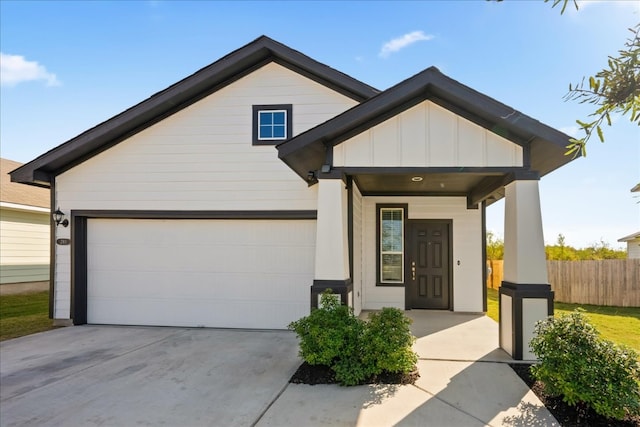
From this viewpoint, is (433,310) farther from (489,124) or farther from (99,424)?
(99,424)

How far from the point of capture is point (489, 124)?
5.74 meters

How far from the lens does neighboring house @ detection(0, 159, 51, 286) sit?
40.0 feet

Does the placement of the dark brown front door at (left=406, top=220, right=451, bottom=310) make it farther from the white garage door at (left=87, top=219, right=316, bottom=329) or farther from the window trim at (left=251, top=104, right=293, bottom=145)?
the window trim at (left=251, top=104, right=293, bottom=145)

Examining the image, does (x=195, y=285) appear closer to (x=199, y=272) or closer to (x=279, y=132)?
(x=199, y=272)

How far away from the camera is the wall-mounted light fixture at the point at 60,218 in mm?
8414

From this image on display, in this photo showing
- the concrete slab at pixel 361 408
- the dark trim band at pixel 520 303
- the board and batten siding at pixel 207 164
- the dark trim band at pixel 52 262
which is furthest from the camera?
the dark trim band at pixel 52 262

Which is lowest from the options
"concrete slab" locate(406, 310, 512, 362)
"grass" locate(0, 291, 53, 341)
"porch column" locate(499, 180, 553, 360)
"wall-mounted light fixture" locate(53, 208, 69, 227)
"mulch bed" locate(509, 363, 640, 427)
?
"grass" locate(0, 291, 53, 341)

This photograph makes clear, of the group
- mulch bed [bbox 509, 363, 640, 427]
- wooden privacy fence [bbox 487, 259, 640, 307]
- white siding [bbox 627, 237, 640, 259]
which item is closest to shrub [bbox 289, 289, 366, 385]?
mulch bed [bbox 509, 363, 640, 427]

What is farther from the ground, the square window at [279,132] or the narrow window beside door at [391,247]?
the square window at [279,132]

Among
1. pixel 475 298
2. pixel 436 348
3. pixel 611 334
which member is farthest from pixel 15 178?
pixel 611 334

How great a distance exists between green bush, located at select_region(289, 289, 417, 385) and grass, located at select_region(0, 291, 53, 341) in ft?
20.6

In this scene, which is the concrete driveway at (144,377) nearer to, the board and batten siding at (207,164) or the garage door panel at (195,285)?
the garage door panel at (195,285)

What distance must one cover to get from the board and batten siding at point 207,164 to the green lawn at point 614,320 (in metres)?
5.78

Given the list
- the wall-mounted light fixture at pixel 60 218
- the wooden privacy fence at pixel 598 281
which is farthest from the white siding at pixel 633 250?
the wall-mounted light fixture at pixel 60 218
